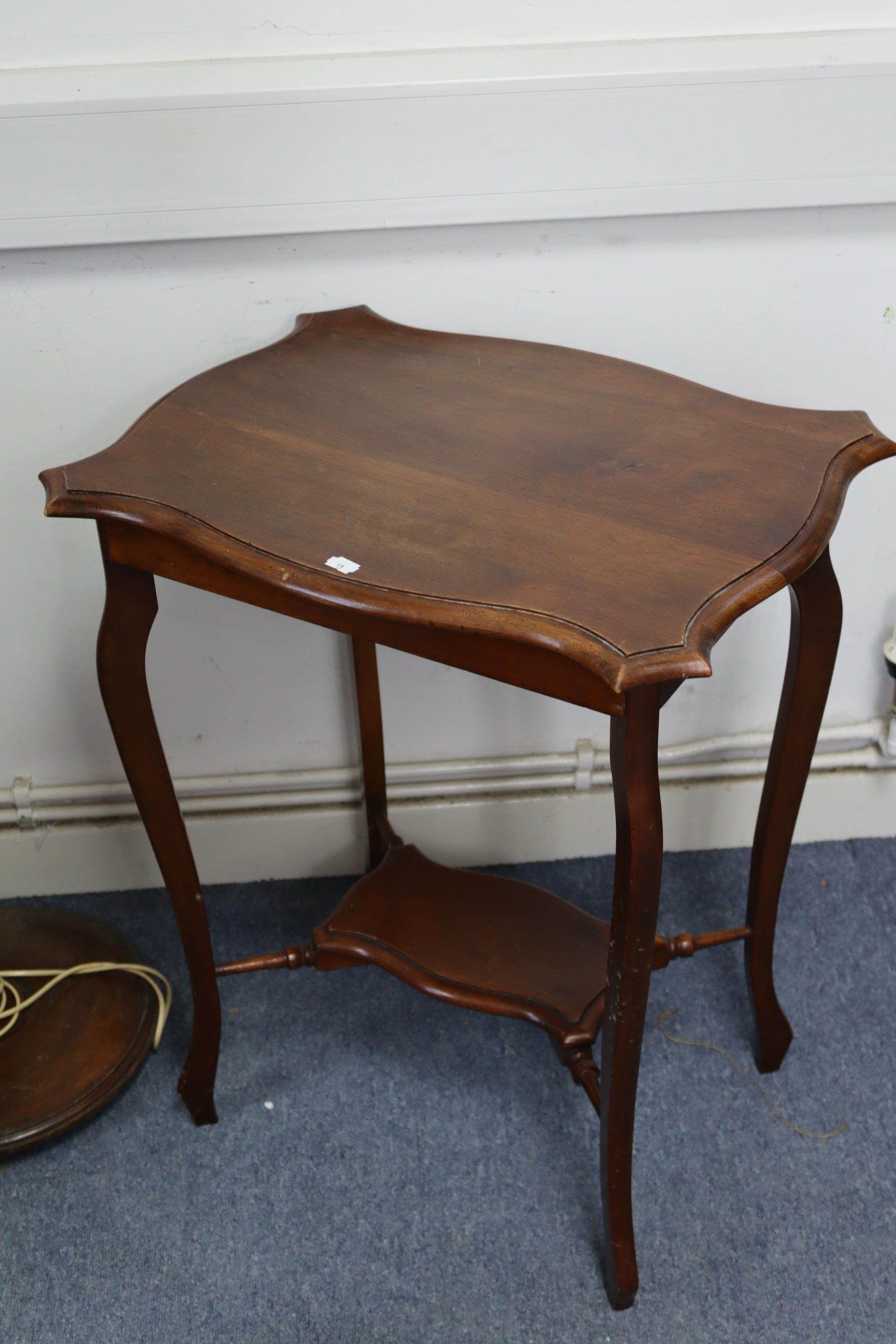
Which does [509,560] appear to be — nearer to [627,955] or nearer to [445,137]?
[627,955]

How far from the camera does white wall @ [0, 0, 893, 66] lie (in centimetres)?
124

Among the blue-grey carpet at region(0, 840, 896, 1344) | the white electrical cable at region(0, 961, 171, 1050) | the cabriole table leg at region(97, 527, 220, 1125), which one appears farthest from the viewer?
the white electrical cable at region(0, 961, 171, 1050)

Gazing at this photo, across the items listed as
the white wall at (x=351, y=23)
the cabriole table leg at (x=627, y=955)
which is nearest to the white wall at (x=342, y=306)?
the white wall at (x=351, y=23)

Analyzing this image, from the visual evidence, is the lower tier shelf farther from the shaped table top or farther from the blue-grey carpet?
the shaped table top

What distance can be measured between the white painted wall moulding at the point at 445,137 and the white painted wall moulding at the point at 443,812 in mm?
787

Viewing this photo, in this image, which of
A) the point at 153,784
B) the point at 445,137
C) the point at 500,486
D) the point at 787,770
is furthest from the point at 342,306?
the point at 787,770

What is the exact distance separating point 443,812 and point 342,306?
79cm

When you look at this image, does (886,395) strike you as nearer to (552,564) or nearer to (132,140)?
(552,564)

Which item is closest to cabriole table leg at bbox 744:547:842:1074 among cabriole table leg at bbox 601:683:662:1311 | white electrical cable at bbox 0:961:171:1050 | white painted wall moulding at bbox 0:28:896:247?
cabriole table leg at bbox 601:683:662:1311

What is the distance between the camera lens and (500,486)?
993 millimetres

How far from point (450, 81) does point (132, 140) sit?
0.36 m

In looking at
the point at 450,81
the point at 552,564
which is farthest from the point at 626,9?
the point at 552,564

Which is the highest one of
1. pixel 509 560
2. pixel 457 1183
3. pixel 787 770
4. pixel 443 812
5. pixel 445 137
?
pixel 445 137

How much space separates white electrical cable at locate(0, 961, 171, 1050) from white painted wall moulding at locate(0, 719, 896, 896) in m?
0.23
